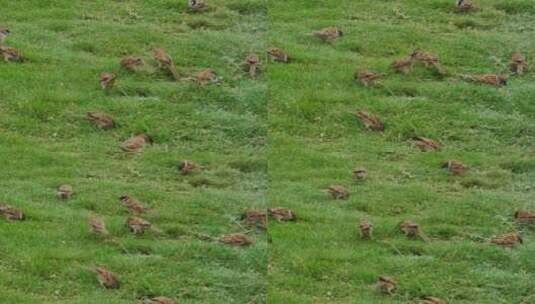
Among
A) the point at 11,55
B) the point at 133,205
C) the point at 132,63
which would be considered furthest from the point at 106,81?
the point at 133,205

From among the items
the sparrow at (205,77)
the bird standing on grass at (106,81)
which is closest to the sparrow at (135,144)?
the bird standing on grass at (106,81)

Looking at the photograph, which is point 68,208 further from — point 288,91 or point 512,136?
point 512,136

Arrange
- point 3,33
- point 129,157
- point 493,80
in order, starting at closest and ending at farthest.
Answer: point 129,157 < point 493,80 < point 3,33

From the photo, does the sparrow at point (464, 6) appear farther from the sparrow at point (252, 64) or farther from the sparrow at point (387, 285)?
the sparrow at point (387, 285)

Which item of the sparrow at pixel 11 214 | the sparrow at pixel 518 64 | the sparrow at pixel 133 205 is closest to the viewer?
the sparrow at pixel 11 214

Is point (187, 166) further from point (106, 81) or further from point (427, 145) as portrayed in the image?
point (427, 145)

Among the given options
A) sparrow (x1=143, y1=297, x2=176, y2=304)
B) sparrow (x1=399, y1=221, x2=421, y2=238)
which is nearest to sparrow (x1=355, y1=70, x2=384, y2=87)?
sparrow (x1=399, y1=221, x2=421, y2=238)

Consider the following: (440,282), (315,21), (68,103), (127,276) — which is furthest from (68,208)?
(315,21)
